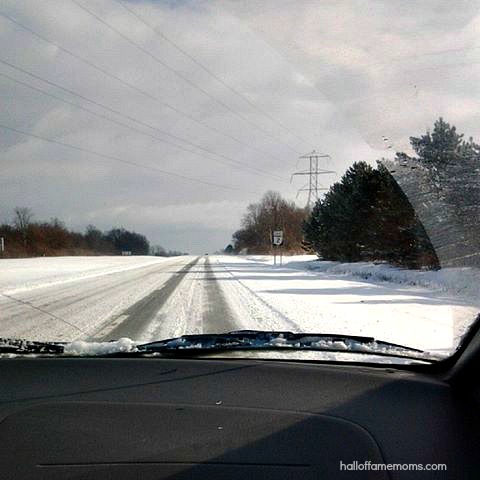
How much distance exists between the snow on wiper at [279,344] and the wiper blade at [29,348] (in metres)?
0.62

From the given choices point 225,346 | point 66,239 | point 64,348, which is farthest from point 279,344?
point 66,239

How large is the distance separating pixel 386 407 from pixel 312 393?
1.42ft

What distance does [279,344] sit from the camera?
4.43m

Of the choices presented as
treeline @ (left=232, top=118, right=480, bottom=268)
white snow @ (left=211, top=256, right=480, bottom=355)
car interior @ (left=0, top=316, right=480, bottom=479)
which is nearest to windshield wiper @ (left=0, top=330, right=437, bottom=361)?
car interior @ (left=0, top=316, right=480, bottom=479)

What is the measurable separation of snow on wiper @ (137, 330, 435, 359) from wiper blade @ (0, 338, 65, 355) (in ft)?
2.05

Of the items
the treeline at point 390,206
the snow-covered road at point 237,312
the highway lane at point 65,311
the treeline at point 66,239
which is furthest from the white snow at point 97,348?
the treeline at point 66,239

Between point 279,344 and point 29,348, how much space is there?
6.21 feet

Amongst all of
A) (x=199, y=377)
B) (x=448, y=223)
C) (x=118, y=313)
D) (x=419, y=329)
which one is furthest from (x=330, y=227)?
(x=199, y=377)

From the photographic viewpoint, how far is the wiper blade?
14.8 ft

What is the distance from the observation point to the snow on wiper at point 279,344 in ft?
13.7

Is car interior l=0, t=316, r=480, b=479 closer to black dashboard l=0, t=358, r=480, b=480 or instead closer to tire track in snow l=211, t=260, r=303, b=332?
black dashboard l=0, t=358, r=480, b=480

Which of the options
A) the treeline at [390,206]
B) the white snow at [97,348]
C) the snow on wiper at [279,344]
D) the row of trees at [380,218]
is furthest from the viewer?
the row of trees at [380,218]

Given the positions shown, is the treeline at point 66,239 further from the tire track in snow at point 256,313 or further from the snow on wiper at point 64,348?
the snow on wiper at point 64,348

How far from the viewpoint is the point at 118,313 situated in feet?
41.4
